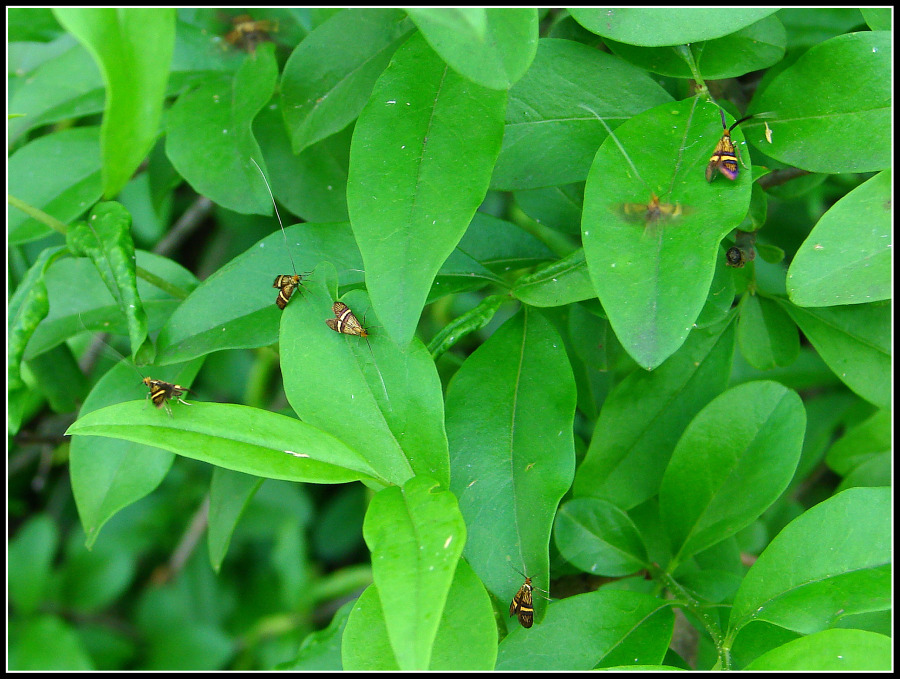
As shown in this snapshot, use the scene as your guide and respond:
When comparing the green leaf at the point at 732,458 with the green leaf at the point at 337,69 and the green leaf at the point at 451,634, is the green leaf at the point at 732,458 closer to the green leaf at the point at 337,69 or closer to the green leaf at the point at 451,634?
the green leaf at the point at 451,634

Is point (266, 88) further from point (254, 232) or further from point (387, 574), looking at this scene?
point (254, 232)

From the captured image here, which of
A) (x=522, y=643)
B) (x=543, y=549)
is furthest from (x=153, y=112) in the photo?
(x=522, y=643)

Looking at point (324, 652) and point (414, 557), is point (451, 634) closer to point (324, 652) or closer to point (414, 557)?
point (414, 557)

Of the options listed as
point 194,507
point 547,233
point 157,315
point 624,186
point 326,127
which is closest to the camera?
point 624,186

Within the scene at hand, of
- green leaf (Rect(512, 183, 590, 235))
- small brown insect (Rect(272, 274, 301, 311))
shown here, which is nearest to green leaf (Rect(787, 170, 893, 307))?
green leaf (Rect(512, 183, 590, 235))

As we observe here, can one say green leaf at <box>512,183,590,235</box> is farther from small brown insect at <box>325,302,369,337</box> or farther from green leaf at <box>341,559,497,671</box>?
green leaf at <box>341,559,497,671</box>

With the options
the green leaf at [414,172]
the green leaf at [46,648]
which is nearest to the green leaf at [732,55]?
the green leaf at [414,172]

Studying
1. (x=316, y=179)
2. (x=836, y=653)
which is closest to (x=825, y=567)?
(x=836, y=653)
